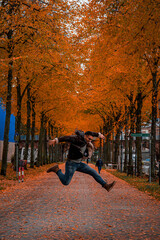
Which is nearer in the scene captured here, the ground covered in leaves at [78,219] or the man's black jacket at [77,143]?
the ground covered in leaves at [78,219]

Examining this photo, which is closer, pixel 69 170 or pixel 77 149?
pixel 77 149

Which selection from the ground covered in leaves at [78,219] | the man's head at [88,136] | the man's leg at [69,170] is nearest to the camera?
the ground covered in leaves at [78,219]

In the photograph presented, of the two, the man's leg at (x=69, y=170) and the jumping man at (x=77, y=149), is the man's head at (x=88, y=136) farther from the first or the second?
the man's leg at (x=69, y=170)

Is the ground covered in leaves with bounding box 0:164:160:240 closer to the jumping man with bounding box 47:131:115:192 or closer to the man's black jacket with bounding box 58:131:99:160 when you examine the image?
the jumping man with bounding box 47:131:115:192

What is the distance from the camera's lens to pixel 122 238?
243 inches

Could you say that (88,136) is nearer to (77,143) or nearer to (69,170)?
(77,143)

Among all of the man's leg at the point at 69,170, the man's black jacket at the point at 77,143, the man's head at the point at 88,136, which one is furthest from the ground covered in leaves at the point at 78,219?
the man's head at the point at 88,136

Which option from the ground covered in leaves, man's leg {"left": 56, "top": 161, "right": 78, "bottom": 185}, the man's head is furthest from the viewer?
man's leg {"left": 56, "top": 161, "right": 78, "bottom": 185}

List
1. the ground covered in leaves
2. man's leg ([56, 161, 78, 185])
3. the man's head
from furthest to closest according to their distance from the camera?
man's leg ([56, 161, 78, 185])
the man's head
the ground covered in leaves

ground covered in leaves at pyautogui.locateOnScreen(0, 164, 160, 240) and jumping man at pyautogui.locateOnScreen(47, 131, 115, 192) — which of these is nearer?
ground covered in leaves at pyautogui.locateOnScreen(0, 164, 160, 240)

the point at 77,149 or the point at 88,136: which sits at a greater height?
the point at 88,136

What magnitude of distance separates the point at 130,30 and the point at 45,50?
27.4 feet

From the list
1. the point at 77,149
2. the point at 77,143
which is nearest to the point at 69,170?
the point at 77,149

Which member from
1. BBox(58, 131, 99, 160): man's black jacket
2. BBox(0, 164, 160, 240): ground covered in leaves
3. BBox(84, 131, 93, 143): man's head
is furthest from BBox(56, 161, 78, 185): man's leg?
BBox(0, 164, 160, 240): ground covered in leaves
